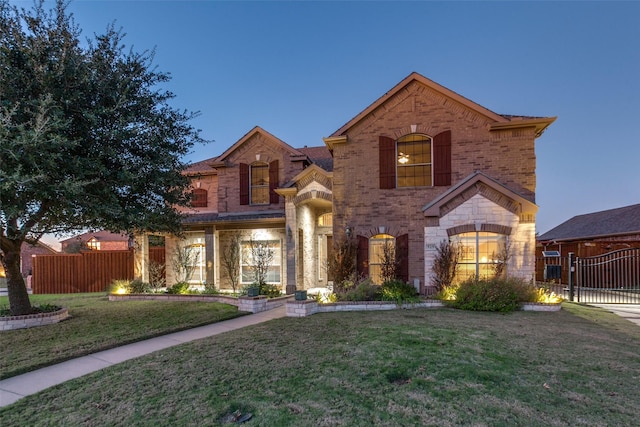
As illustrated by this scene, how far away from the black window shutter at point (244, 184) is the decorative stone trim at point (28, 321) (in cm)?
884

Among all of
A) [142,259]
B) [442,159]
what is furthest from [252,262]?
[442,159]

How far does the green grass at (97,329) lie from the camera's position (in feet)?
20.1

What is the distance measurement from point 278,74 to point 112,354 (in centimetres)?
6316

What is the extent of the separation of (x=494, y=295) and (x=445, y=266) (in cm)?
208

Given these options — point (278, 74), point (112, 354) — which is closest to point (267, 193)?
point (112, 354)

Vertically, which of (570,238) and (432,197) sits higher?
(432,197)

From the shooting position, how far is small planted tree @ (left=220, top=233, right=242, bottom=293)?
49.6 ft

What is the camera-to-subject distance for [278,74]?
62.8 metres

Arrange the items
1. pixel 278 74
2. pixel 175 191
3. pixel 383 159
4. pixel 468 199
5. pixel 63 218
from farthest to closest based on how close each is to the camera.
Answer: pixel 278 74 < pixel 383 159 < pixel 468 199 < pixel 175 191 < pixel 63 218

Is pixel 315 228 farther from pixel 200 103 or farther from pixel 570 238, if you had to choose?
pixel 200 103

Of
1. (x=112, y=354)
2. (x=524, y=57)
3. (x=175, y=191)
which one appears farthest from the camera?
(x=524, y=57)

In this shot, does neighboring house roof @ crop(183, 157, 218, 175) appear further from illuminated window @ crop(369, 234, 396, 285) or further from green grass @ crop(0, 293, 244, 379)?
illuminated window @ crop(369, 234, 396, 285)

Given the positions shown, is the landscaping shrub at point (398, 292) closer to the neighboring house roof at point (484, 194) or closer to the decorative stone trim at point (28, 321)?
the neighboring house roof at point (484, 194)

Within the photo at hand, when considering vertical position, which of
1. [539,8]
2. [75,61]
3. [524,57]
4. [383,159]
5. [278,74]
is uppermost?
[278,74]
